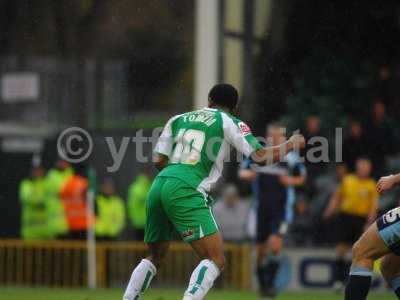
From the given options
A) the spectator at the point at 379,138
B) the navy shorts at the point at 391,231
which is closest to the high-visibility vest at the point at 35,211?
the spectator at the point at 379,138

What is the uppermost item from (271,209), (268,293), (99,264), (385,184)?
(385,184)

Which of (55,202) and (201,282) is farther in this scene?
(55,202)

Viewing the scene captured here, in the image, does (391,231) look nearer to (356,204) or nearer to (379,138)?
(356,204)

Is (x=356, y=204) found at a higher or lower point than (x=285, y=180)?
lower

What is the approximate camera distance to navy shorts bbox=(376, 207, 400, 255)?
371 inches

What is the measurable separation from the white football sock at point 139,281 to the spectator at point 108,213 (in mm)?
8722

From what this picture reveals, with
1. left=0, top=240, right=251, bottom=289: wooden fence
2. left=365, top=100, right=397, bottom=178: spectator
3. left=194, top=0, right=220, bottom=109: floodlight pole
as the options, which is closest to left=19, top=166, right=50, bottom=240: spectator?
left=0, top=240, right=251, bottom=289: wooden fence

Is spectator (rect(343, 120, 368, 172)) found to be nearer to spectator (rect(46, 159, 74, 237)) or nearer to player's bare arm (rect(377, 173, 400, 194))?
spectator (rect(46, 159, 74, 237))

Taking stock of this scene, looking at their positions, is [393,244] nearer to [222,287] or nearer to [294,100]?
[222,287]

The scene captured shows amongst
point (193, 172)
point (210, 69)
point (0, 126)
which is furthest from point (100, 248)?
point (193, 172)

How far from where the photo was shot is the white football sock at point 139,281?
10.2 metres

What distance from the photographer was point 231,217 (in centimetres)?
1886

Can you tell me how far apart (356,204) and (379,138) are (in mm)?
1302

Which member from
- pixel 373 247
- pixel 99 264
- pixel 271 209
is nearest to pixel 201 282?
pixel 373 247
